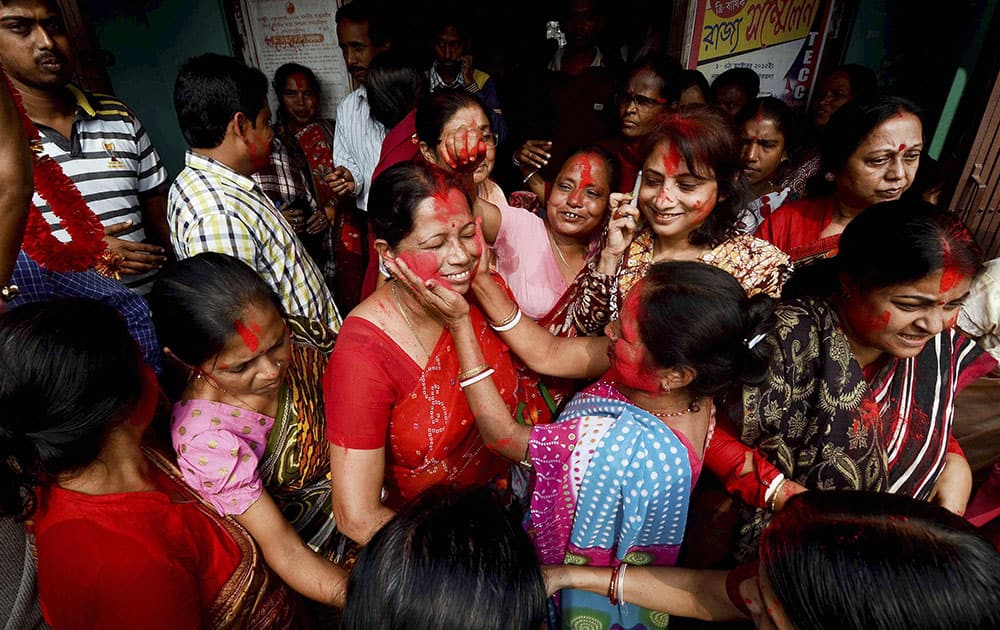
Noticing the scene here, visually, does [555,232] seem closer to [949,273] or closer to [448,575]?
[949,273]

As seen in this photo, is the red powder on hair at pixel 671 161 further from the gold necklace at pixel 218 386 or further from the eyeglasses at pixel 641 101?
the gold necklace at pixel 218 386

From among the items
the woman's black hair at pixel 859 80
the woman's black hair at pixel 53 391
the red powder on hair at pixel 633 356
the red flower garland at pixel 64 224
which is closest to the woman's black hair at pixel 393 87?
the red flower garland at pixel 64 224

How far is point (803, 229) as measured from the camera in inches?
100.0

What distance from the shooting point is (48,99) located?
2.43m

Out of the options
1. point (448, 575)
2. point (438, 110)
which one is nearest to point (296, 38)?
point (438, 110)

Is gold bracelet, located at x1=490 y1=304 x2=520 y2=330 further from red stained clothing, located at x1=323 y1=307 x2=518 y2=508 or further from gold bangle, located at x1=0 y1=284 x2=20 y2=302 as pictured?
gold bangle, located at x1=0 y1=284 x2=20 y2=302

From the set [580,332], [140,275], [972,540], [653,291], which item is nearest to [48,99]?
[140,275]

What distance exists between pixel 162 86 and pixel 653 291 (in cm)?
509

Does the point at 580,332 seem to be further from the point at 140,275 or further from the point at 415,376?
the point at 140,275

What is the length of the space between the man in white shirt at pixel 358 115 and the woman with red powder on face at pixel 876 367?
309cm

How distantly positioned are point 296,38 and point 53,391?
442 centimetres

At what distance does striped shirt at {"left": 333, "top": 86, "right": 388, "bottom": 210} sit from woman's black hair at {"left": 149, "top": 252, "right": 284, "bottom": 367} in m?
2.40

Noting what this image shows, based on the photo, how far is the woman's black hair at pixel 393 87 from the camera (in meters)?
3.42

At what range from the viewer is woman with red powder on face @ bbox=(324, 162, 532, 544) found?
5.04 ft
